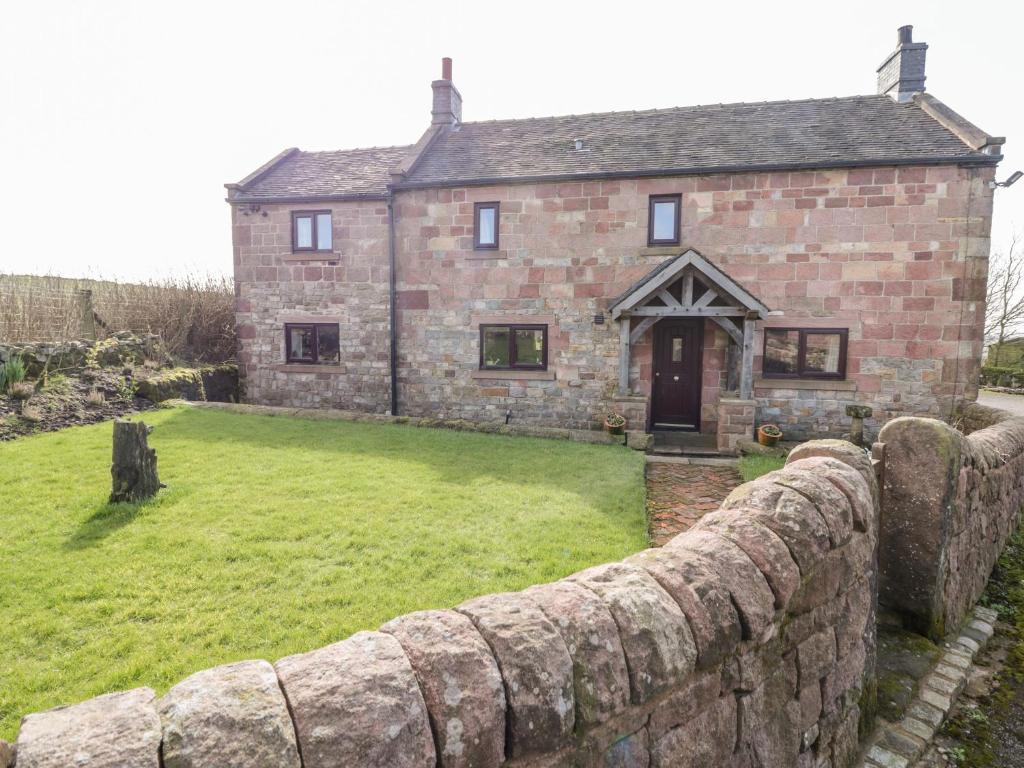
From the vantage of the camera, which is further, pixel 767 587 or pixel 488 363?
pixel 488 363

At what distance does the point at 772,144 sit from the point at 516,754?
14052 mm

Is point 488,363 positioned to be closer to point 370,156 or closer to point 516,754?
point 370,156

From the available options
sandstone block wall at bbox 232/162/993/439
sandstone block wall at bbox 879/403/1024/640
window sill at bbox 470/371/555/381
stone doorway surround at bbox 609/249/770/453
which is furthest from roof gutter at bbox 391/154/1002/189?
sandstone block wall at bbox 879/403/1024/640

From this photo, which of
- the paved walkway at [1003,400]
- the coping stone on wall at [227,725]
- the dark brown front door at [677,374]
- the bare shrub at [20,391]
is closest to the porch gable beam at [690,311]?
the dark brown front door at [677,374]

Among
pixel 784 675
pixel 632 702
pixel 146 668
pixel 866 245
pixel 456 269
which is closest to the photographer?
pixel 632 702

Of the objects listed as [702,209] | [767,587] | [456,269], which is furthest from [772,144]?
[767,587]

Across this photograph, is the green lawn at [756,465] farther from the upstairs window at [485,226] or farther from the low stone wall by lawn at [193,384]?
Answer: the low stone wall by lawn at [193,384]

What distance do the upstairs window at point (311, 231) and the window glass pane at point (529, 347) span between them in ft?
17.9

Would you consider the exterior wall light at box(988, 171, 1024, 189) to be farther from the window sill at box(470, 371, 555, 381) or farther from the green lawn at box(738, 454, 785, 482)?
the window sill at box(470, 371, 555, 381)

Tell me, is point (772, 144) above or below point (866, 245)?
above

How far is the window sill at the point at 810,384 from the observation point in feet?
38.6

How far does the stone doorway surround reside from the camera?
1115 cm

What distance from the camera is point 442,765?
61.8 inches

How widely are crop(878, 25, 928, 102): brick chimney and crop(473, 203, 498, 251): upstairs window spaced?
33.4 ft
